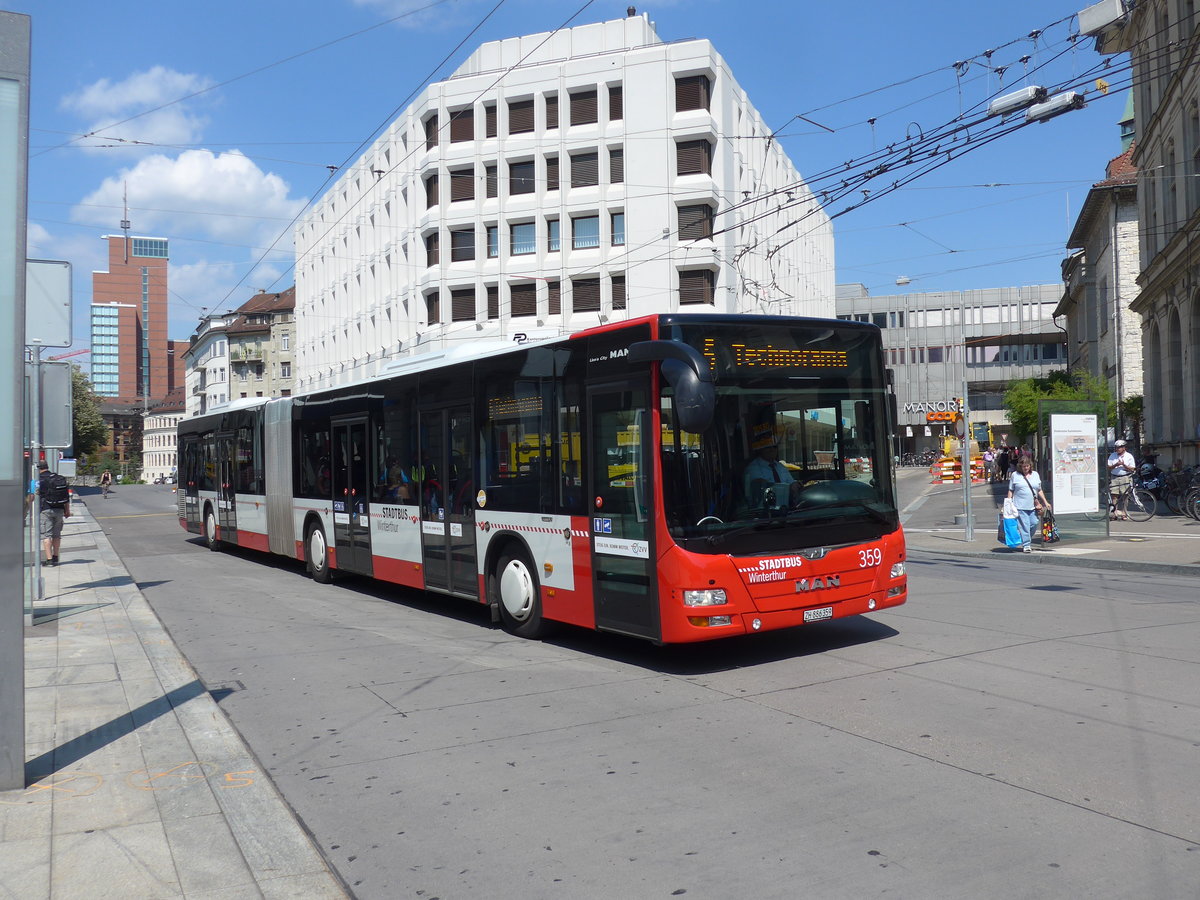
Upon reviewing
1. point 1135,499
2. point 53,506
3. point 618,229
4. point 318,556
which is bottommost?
point 318,556

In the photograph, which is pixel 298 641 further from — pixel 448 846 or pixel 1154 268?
pixel 1154 268

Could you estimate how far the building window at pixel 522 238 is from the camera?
150 ft

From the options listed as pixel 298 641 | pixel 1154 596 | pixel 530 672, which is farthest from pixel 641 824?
pixel 1154 596

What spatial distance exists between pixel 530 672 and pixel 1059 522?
1434 centimetres

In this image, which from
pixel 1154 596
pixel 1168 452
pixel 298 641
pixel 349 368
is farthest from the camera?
pixel 349 368

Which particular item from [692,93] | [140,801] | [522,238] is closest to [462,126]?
[522,238]

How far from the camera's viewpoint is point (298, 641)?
34.6 ft

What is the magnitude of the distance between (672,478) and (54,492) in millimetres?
15157

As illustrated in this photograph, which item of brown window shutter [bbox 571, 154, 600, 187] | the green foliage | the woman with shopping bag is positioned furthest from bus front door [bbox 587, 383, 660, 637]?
the green foliage

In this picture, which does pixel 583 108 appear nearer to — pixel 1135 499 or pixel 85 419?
pixel 1135 499

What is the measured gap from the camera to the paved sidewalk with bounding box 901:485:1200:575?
645 inches

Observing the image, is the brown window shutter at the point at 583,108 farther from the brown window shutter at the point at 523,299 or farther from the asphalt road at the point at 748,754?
the asphalt road at the point at 748,754

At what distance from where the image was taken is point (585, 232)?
44.4 meters

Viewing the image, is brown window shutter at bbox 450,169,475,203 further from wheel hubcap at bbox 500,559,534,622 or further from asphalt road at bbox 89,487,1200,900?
wheel hubcap at bbox 500,559,534,622
